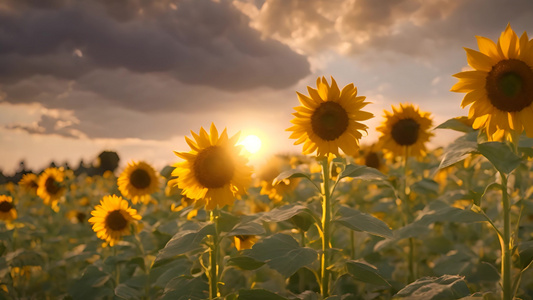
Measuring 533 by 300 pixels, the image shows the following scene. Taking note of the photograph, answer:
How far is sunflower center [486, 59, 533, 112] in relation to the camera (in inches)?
95.8

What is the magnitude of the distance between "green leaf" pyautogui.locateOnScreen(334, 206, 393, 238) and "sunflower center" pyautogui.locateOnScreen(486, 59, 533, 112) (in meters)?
1.06

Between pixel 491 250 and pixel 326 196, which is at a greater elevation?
pixel 326 196

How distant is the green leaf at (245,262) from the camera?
271 cm

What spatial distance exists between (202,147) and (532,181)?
7179 mm

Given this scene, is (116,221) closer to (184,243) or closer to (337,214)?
(184,243)

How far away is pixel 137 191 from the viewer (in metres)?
5.46

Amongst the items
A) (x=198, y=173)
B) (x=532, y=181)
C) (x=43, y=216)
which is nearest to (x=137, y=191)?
(x=198, y=173)

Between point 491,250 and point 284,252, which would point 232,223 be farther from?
point 491,250

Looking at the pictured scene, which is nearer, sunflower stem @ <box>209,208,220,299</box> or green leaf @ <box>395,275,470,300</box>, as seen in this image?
green leaf @ <box>395,275,470,300</box>

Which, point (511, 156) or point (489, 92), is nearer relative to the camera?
point (511, 156)

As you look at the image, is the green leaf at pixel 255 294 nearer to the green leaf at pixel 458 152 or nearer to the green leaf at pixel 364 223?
the green leaf at pixel 364 223

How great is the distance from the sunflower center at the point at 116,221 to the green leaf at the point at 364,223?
8.94 ft

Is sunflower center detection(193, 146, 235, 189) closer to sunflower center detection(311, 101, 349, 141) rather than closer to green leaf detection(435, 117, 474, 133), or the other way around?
sunflower center detection(311, 101, 349, 141)

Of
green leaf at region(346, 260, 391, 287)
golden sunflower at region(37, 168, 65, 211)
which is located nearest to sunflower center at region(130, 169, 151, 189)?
golden sunflower at region(37, 168, 65, 211)
